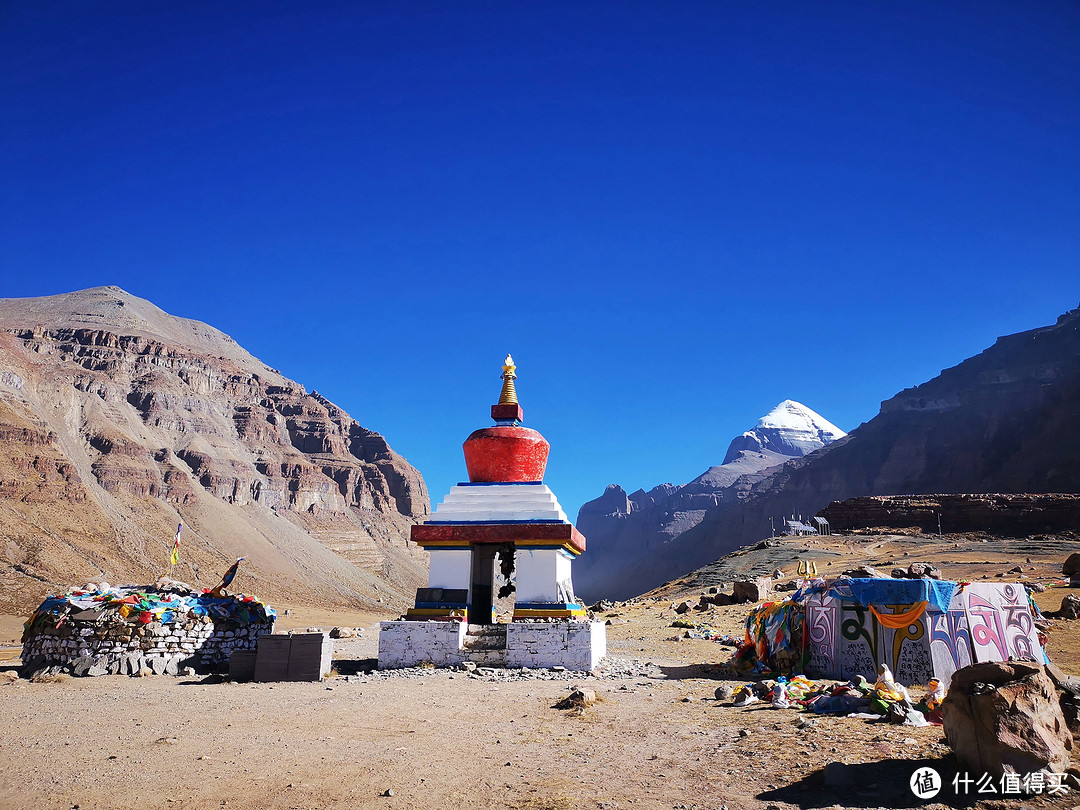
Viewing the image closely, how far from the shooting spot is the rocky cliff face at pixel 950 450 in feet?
266

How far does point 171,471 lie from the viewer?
91.1 meters

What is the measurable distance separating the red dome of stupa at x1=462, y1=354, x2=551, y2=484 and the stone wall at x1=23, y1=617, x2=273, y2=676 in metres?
7.50

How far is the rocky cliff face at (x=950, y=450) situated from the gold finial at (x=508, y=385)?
239 feet

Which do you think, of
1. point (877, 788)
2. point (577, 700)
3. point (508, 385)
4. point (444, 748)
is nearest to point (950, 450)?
point (508, 385)

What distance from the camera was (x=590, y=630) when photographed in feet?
49.4

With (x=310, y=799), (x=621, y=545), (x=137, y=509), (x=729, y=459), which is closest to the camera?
(x=310, y=799)

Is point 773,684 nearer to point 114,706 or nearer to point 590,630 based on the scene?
point 590,630

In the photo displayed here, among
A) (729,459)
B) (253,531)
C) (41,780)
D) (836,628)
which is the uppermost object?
(729,459)

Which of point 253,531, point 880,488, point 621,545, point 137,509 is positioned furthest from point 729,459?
point 137,509

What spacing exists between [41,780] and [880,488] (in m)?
107

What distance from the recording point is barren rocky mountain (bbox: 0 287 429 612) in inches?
2611

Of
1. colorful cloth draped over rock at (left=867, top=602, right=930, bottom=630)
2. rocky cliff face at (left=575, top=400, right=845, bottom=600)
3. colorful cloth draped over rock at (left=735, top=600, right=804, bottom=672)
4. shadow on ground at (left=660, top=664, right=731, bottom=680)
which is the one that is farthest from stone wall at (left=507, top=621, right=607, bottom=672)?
rocky cliff face at (left=575, top=400, right=845, bottom=600)

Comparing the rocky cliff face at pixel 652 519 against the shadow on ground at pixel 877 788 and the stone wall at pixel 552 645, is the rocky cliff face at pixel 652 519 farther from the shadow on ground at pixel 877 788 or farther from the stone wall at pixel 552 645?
the shadow on ground at pixel 877 788

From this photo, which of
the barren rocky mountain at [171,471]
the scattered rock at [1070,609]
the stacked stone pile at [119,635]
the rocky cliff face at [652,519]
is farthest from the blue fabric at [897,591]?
the rocky cliff face at [652,519]
